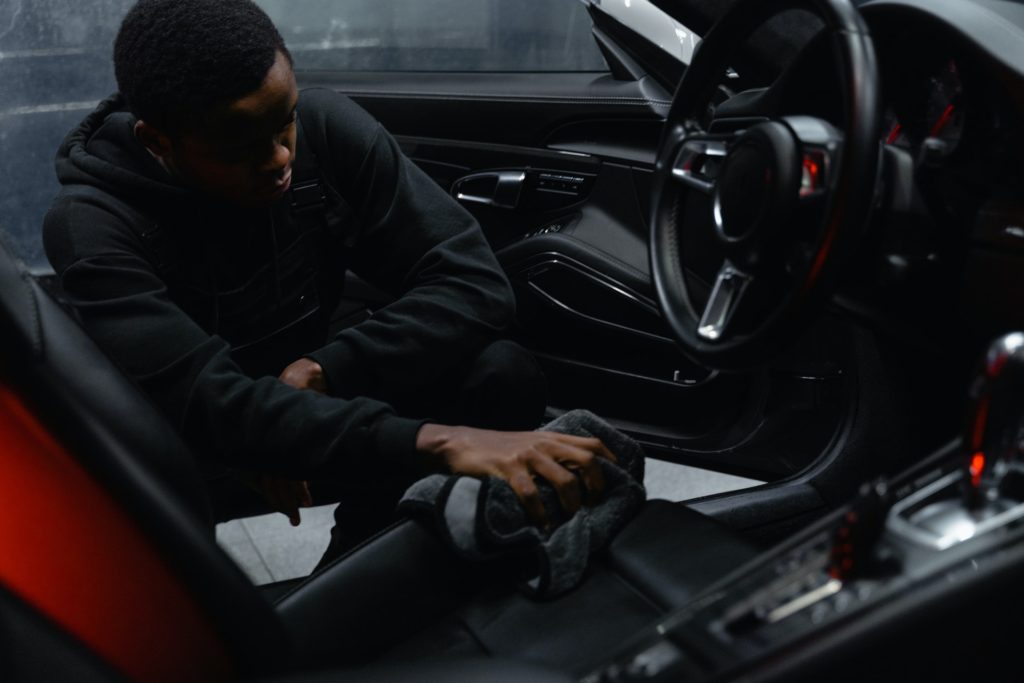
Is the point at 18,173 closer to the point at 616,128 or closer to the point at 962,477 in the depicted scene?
the point at 616,128

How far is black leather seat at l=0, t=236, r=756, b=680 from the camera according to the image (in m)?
0.63

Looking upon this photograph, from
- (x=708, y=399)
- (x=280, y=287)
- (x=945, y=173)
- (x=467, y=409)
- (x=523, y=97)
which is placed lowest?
(x=708, y=399)

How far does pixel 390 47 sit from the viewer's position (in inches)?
86.1

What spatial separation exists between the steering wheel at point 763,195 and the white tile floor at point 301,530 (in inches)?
29.4

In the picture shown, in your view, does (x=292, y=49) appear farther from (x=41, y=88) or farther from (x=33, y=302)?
(x=33, y=302)

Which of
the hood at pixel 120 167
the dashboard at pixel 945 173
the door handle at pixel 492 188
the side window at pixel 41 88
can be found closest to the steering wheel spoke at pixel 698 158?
the dashboard at pixel 945 173

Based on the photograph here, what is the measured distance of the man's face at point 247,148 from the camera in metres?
1.19

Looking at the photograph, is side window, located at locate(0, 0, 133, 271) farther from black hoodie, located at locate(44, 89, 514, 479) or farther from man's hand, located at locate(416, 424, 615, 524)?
man's hand, located at locate(416, 424, 615, 524)

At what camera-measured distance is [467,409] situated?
139 cm

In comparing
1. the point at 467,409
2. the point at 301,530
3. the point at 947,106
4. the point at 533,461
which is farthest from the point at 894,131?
the point at 301,530

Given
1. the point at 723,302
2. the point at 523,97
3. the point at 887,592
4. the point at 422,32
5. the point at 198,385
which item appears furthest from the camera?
the point at 422,32

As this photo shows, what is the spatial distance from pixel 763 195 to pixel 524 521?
14.0 inches

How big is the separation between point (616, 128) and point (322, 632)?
1069mm

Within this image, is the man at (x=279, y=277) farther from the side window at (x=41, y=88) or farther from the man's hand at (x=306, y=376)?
the side window at (x=41, y=88)
